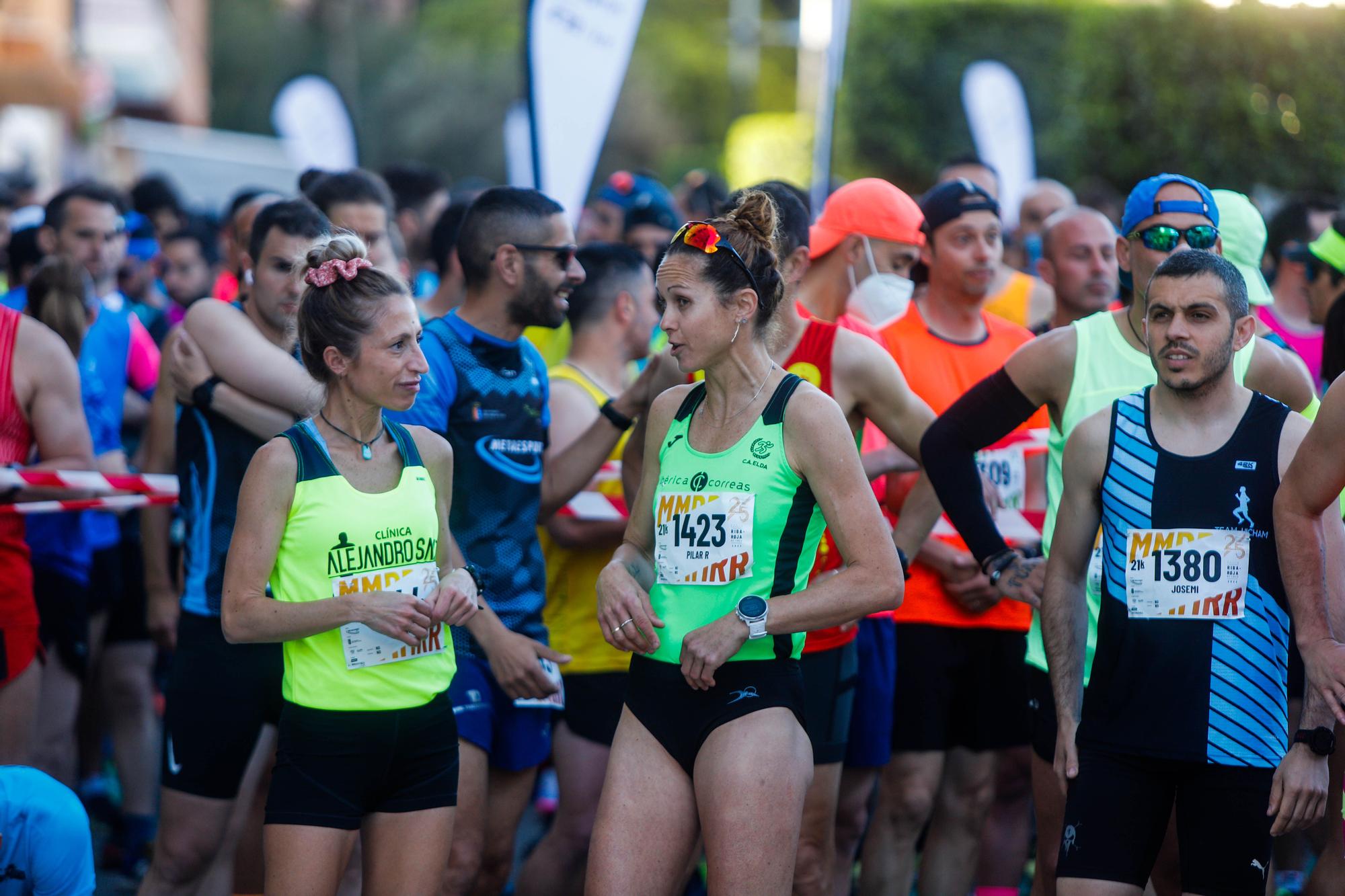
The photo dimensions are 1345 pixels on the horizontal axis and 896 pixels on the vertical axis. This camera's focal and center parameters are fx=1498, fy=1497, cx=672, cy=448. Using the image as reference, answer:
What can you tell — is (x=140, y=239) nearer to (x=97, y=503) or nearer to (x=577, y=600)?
(x=97, y=503)

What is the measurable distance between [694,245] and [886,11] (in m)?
21.7

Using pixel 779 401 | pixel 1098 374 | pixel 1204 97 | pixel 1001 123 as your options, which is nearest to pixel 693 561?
pixel 779 401

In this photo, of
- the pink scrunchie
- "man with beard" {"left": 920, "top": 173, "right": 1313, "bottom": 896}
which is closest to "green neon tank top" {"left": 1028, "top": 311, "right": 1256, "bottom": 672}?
"man with beard" {"left": 920, "top": 173, "right": 1313, "bottom": 896}

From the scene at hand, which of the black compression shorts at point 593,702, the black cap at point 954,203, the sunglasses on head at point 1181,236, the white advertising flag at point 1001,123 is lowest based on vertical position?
the black compression shorts at point 593,702

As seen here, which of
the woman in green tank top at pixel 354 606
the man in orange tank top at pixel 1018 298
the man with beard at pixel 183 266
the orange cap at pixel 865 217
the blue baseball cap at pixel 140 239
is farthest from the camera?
the man with beard at pixel 183 266

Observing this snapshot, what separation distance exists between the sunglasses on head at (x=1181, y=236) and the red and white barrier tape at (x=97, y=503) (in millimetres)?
3622

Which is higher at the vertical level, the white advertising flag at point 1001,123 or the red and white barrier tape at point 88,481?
the white advertising flag at point 1001,123

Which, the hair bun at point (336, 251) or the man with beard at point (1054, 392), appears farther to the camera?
the man with beard at point (1054, 392)

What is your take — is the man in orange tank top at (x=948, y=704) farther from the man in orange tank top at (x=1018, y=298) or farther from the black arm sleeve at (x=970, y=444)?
the man in orange tank top at (x=1018, y=298)

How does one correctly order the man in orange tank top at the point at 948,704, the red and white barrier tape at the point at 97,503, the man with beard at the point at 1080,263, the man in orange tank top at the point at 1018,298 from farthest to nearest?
the man in orange tank top at the point at 1018,298 → the man with beard at the point at 1080,263 → the man in orange tank top at the point at 948,704 → the red and white barrier tape at the point at 97,503

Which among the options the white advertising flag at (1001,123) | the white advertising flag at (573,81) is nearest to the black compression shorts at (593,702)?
the white advertising flag at (573,81)

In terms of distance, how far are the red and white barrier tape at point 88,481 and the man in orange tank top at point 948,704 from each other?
276 centimetres

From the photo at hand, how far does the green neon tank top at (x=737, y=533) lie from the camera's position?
12.5ft

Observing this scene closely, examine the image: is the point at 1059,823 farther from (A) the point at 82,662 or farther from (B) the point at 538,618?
(A) the point at 82,662
